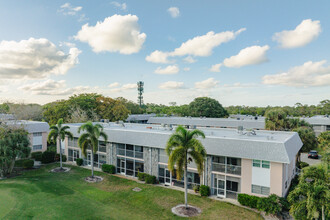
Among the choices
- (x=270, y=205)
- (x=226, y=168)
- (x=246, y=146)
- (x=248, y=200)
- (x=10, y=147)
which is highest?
(x=246, y=146)

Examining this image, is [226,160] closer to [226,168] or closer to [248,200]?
[226,168]

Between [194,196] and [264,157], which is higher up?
[264,157]

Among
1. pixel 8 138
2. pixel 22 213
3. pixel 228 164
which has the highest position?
pixel 8 138

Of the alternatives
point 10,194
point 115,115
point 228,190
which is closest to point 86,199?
point 10,194

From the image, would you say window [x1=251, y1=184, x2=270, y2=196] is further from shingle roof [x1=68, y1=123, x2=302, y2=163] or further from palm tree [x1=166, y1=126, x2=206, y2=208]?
palm tree [x1=166, y1=126, x2=206, y2=208]

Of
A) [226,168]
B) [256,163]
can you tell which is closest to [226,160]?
[226,168]

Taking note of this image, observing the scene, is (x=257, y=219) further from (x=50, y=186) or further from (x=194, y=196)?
(x=50, y=186)

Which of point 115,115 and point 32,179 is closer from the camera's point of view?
point 32,179

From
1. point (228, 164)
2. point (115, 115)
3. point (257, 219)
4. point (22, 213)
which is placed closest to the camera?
point (257, 219)
